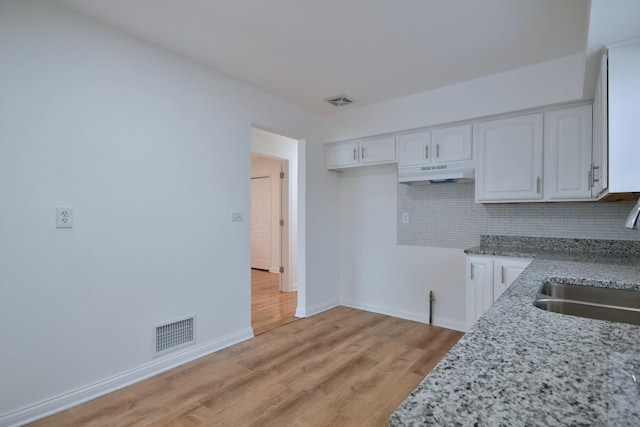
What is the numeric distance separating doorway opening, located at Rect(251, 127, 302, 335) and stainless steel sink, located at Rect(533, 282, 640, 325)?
2589 millimetres

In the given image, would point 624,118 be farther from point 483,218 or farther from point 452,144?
point 483,218

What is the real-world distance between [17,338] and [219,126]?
1996 millimetres

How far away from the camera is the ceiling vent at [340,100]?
138 inches

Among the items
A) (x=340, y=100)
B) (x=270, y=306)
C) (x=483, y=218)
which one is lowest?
(x=270, y=306)

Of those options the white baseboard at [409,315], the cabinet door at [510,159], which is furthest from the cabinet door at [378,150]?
the white baseboard at [409,315]

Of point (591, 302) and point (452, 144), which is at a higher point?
point (452, 144)

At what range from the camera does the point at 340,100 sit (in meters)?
3.60

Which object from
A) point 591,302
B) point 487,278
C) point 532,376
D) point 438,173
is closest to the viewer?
point 532,376

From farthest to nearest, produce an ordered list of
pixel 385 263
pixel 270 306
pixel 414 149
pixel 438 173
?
pixel 270 306 < pixel 385 263 < pixel 414 149 < pixel 438 173

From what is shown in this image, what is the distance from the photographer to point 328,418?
1.99m

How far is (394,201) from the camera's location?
3.97m

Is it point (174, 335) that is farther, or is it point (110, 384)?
point (174, 335)

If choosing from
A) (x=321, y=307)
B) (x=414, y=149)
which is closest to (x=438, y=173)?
(x=414, y=149)

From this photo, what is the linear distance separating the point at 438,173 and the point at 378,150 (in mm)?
803
